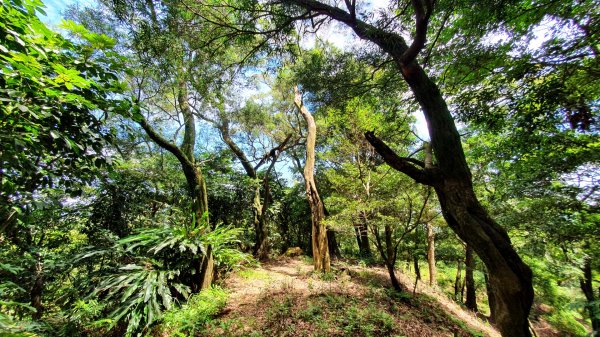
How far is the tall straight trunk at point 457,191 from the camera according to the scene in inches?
84.1

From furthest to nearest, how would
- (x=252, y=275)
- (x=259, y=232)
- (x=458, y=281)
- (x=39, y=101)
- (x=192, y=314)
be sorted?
(x=458, y=281)
(x=259, y=232)
(x=252, y=275)
(x=192, y=314)
(x=39, y=101)

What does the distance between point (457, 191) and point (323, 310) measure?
2695mm

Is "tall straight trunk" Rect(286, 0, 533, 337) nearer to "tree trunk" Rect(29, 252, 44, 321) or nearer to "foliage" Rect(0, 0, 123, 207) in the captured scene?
"foliage" Rect(0, 0, 123, 207)

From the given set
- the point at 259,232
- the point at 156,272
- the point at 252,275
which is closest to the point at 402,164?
the point at 156,272

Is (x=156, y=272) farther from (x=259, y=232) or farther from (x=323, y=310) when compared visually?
(x=259, y=232)

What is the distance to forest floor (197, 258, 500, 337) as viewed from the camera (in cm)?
325

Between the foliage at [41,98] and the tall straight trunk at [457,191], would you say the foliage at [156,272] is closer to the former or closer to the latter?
the foliage at [41,98]

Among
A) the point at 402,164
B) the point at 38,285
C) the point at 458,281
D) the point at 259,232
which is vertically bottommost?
the point at 458,281

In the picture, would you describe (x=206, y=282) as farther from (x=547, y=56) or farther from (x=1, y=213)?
(x=547, y=56)

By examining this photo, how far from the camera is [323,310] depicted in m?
3.73

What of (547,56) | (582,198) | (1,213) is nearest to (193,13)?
(1,213)

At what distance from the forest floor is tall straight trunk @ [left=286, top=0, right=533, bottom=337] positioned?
1.32 metres

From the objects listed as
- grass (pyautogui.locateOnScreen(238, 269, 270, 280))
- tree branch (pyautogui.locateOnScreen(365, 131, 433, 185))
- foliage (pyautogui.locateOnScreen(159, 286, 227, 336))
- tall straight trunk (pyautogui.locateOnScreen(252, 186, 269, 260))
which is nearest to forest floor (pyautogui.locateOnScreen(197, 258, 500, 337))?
grass (pyautogui.locateOnScreen(238, 269, 270, 280))

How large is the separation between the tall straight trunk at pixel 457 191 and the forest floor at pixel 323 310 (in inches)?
52.1
